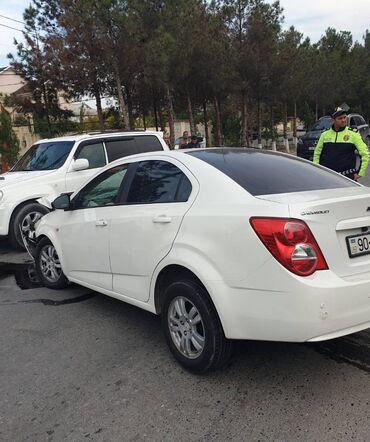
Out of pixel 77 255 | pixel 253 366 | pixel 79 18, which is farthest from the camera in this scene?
pixel 79 18

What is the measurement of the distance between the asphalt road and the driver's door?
52 cm

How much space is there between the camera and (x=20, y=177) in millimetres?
7832

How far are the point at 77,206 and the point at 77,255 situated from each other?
1.59 ft

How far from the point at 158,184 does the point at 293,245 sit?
1.39 m

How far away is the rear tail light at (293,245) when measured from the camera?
2.88 meters

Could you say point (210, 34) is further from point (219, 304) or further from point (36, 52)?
point (219, 304)

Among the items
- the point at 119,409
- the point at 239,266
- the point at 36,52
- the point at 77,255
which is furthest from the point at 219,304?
the point at 36,52

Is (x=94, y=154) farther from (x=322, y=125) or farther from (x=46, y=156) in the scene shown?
(x=322, y=125)

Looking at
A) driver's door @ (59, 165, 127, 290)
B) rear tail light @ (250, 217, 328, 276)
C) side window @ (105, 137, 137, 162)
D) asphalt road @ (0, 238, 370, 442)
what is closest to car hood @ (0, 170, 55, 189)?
side window @ (105, 137, 137, 162)

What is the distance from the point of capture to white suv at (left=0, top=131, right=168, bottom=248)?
755cm

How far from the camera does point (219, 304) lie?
10.2ft

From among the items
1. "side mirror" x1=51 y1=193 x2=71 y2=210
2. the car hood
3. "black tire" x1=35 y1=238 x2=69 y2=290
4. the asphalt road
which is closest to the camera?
the asphalt road

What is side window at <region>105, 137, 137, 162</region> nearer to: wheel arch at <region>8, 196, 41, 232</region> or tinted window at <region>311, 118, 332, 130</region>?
wheel arch at <region>8, 196, 41, 232</region>

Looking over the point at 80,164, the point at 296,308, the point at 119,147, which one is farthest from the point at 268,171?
the point at 119,147
